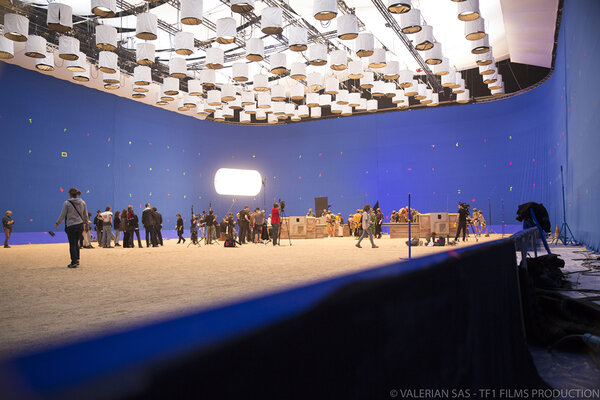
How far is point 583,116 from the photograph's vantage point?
1049 centimetres

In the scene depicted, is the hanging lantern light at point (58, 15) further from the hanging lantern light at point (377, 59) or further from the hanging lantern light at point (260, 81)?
the hanging lantern light at point (377, 59)

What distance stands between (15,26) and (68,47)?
147 centimetres

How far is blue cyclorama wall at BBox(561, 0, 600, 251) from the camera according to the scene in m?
8.77

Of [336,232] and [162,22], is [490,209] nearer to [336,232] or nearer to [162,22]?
[336,232]

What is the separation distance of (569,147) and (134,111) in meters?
18.7

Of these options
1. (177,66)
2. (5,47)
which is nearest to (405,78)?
(177,66)

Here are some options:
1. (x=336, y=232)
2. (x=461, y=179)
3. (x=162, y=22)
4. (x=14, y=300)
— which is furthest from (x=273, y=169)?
(x=14, y=300)

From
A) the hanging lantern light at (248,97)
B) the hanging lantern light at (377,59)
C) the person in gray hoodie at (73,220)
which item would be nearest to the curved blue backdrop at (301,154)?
the hanging lantern light at (377,59)

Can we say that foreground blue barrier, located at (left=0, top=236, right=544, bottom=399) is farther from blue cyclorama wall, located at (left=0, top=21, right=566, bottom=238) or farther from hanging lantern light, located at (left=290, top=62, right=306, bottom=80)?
blue cyclorama wall, located at (left=0, top=21, right=566, bottom=238)

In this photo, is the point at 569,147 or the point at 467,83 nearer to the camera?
the point at 569,147

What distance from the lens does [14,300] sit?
5094 mm

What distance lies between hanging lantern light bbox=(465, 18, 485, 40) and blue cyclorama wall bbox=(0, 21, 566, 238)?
19.3 feet

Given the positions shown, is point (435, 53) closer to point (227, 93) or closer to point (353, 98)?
point (353, 98)

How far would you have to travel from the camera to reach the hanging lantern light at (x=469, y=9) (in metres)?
10.2
